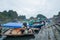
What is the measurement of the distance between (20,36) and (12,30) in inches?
63.6

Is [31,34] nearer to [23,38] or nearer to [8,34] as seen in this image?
[23,38]

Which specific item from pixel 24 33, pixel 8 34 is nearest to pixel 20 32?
pixel 24 33

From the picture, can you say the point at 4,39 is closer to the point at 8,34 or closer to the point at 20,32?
the point at 8,34

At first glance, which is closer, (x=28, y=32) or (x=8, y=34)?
(x=8, y=34)

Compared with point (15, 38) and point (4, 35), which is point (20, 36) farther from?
point (4, 35)

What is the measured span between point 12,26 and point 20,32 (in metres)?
1.46

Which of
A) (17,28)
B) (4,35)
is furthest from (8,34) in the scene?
(17,28)

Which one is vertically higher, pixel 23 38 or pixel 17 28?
pixel 17 28

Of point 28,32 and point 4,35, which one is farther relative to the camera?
point 28,32

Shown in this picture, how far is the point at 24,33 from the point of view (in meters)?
19.2

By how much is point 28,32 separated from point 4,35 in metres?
3.40

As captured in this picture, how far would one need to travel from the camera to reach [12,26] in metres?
19.8

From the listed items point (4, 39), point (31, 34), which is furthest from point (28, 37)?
point (4, 39)

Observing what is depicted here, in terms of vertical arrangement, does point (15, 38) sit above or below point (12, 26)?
below
